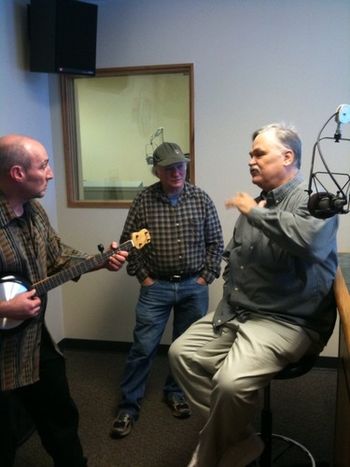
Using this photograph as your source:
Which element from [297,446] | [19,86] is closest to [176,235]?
[297,446]

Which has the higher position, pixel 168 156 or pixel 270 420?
pixel 168 156

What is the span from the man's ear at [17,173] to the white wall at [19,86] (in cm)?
116

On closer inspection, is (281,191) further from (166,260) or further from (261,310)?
(166,260)

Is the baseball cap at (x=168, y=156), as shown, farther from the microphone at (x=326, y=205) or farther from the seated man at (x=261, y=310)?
the microphone at (x=326, y=205)

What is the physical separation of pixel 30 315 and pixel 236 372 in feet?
2.54

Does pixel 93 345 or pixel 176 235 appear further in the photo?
pixel 93 345

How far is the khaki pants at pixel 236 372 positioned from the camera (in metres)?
1.53

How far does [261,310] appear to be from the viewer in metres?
1.68

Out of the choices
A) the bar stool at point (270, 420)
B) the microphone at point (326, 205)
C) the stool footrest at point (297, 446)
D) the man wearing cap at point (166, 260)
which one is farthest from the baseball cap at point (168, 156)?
the stool footrest at point (297, 446)

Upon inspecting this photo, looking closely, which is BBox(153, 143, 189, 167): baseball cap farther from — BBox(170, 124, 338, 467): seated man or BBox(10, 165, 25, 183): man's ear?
BBox(10, 165, 25, 183): man's ear

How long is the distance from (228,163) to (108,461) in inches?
75.2

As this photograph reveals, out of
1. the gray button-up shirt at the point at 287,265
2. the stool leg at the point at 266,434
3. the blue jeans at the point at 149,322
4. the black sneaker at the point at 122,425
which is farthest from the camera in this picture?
the blue jeans at the point at 149,322

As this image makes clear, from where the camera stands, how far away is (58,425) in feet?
5.90

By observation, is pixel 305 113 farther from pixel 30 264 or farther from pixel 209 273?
pixel 30 264
